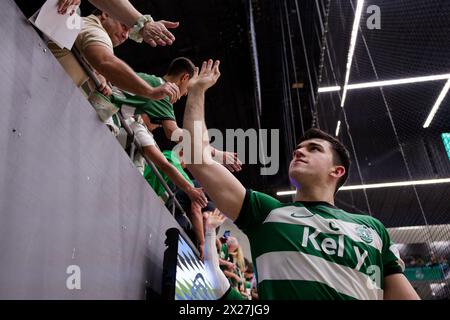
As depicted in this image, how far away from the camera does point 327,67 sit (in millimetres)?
6258

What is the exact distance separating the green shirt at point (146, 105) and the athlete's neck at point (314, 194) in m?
1.21

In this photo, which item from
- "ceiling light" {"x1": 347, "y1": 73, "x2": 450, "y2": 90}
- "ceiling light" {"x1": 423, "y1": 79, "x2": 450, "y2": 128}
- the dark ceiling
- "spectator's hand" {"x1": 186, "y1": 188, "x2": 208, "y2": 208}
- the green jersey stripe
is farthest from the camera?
"ceiling light" {"x1": 423, "y1": 79, "x2": 450, "y2": 128}

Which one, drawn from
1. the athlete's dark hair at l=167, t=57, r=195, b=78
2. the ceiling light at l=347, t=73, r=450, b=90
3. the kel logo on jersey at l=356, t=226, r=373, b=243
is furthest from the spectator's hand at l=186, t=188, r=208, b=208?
the ceiling light at l=347, t=73, r=450, b=90

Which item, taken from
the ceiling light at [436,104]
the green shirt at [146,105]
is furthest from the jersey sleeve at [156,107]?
the ceiling light at [436,104]

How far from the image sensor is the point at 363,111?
718 centimetres

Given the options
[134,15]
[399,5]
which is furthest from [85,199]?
[399,5]

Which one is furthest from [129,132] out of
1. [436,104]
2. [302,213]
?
[436,104]

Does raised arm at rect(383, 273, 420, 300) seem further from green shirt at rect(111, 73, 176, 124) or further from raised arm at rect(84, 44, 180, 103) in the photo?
green shirt at rect(111, 73, 176, 124)

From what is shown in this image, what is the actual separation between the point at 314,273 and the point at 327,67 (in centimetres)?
549

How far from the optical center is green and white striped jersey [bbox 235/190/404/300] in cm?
120

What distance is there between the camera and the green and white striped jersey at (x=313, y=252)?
47.3 inches

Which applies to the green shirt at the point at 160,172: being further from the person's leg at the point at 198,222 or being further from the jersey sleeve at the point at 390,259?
the jersey sleeve at the point at 390,259
